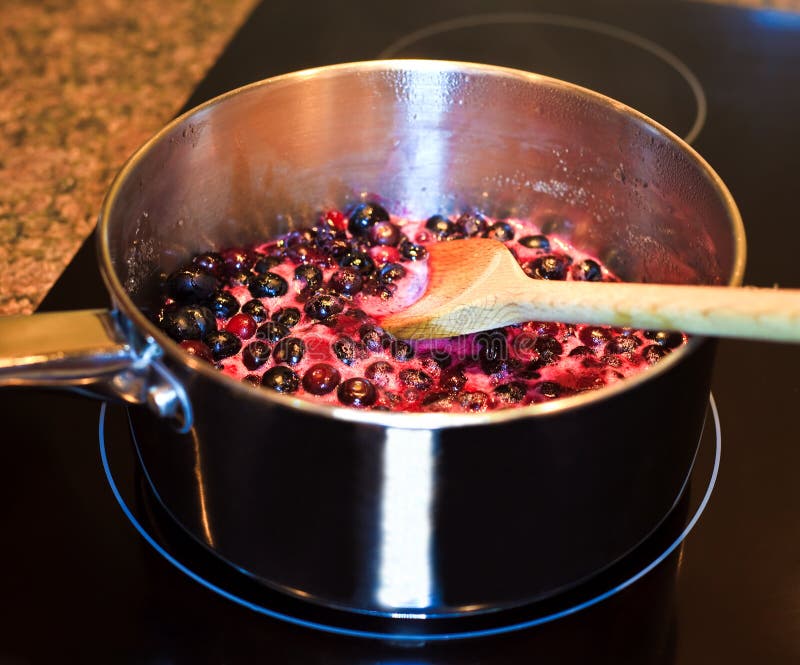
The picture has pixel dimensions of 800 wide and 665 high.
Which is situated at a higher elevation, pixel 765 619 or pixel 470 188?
pixel 470 188

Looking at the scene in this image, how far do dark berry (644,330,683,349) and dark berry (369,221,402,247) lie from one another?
1.08 ft

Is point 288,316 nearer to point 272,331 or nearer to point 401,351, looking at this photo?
point 272,331

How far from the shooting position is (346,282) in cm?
103

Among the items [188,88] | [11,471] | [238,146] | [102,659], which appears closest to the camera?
[102,659]

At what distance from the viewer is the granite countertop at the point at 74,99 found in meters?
1.18

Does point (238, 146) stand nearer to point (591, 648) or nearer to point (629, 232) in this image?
point (629, 232)

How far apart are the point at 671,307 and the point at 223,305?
0.51 meters

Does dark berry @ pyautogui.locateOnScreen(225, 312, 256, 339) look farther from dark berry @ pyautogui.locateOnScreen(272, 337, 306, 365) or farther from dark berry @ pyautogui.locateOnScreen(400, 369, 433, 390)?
dark berry @ pyautogui.locateOnScreen(400, 369, 433, 390)

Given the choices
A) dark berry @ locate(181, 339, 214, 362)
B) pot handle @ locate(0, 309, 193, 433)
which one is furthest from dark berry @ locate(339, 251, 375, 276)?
pot handle @ locate(0, 309, 193, 433)

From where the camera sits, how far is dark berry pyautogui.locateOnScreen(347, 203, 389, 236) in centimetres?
111

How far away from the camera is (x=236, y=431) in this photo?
0.60 meters

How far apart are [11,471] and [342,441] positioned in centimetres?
42

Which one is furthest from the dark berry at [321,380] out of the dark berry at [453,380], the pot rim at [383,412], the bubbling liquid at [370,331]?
the pot rim at [383,412]

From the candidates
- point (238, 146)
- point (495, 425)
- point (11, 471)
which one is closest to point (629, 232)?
point (238, 146)
